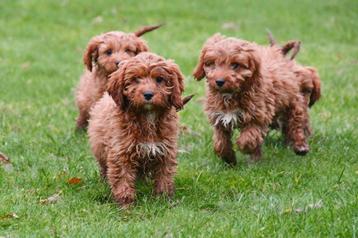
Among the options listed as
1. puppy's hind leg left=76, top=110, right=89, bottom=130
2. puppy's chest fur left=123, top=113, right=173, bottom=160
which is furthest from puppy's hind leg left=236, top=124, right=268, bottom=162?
puppy's hind leg left=76, top=110, right=89, bottom=130

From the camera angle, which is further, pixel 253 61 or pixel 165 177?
pixel 253 61

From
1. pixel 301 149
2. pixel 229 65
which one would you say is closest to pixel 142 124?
pixel 229 65

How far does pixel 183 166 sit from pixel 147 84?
6.10ft

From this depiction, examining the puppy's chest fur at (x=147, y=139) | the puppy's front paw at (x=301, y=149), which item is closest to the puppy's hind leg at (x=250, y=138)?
the puppy's front paw at (x=301, y=149)

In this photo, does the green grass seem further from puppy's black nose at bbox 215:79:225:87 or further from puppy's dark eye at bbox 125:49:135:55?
puppy's dark eye at bbox 125:49:135:55

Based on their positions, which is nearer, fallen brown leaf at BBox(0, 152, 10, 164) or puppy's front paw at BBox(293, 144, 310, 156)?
fallen brown leaf at BBox(0, 152, 10, 164)

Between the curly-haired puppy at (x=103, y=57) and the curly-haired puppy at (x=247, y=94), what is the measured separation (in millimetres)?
1506

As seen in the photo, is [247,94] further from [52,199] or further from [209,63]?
[52,199]

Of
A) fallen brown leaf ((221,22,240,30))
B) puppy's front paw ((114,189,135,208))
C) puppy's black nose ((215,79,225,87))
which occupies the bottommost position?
fallen brown leaf ((221,22,240,30))

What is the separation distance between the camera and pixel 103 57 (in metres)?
9.41

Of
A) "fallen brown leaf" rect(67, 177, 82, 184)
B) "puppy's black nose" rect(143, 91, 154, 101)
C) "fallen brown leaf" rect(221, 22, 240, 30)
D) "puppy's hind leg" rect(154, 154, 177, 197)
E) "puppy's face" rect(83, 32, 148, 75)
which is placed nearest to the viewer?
"puppy's black nose" rect(143, 91, 154, 101)

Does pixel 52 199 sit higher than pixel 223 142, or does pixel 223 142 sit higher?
pixel 52 199

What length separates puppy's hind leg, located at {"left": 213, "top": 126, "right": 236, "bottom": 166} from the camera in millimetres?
8203

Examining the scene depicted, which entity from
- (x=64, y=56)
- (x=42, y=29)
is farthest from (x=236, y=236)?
(x=42, y=29)
